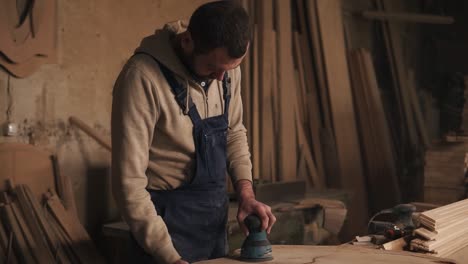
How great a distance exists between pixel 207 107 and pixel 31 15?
5.20ft

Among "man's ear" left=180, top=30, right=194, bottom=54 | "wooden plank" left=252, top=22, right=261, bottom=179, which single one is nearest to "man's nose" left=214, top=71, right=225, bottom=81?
"man's ear" left=180, top=30, right=194, bottom=54

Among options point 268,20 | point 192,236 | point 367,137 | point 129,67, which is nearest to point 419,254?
point 192,236

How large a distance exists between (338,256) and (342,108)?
3.62 metres

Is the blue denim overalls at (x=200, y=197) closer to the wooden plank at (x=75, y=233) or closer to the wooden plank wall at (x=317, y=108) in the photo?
the wooden plank at (x=75, y=233)

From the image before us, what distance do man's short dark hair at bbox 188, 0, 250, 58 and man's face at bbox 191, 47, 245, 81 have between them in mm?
24

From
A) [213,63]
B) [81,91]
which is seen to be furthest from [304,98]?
[213,63]

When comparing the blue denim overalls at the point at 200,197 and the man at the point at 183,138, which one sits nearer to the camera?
the man at the point at 183,138

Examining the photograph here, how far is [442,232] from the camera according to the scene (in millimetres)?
2596

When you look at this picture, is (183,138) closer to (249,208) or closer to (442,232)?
(249,208)

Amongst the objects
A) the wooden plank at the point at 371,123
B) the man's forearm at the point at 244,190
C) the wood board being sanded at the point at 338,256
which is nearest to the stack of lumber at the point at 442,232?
the wood board being sanded at the point at 338,256

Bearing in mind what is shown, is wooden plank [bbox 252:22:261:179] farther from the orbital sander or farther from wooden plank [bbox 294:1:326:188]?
the orbital sander

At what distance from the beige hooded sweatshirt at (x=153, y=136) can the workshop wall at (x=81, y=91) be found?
1.45 metres

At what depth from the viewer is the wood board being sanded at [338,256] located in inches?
84.4

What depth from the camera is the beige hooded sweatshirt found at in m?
2.08
